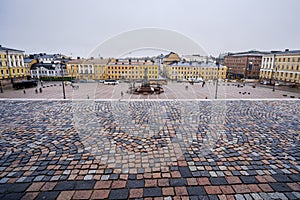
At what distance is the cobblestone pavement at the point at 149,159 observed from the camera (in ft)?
11.0

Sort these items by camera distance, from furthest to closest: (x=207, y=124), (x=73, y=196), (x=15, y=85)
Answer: (x=15, y=85), (x=207, y=124), (x=73, y=196)

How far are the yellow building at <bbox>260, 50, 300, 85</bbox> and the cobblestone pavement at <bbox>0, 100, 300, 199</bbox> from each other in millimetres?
43972

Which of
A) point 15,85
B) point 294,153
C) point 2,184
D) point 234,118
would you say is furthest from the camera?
point 15,85

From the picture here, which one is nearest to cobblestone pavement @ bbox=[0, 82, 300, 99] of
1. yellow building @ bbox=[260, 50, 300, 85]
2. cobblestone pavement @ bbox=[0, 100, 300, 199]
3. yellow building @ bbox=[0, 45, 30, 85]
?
cobblestone pavement @ bbox=[0, 100, 300, 199]

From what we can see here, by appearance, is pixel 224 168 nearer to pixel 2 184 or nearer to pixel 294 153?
→ pixel 294 153

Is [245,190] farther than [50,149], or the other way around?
[50,149]

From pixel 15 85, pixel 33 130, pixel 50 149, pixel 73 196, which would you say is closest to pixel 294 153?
pixel 73 196

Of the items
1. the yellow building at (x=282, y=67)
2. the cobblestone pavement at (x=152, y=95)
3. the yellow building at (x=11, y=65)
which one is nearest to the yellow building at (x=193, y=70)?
the yellow building at (x=282, y=67)

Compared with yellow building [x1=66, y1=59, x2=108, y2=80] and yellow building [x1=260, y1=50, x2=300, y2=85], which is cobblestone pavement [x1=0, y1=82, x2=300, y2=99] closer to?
yellow building [x1=260, y1=50, x2=300, y2=85]

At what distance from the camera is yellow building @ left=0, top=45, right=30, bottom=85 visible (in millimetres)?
41156

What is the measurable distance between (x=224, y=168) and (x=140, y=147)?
2.33 m

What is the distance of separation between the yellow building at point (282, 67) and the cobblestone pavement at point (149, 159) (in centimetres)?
4397

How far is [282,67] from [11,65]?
71.2 meters

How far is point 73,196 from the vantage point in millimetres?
3170
